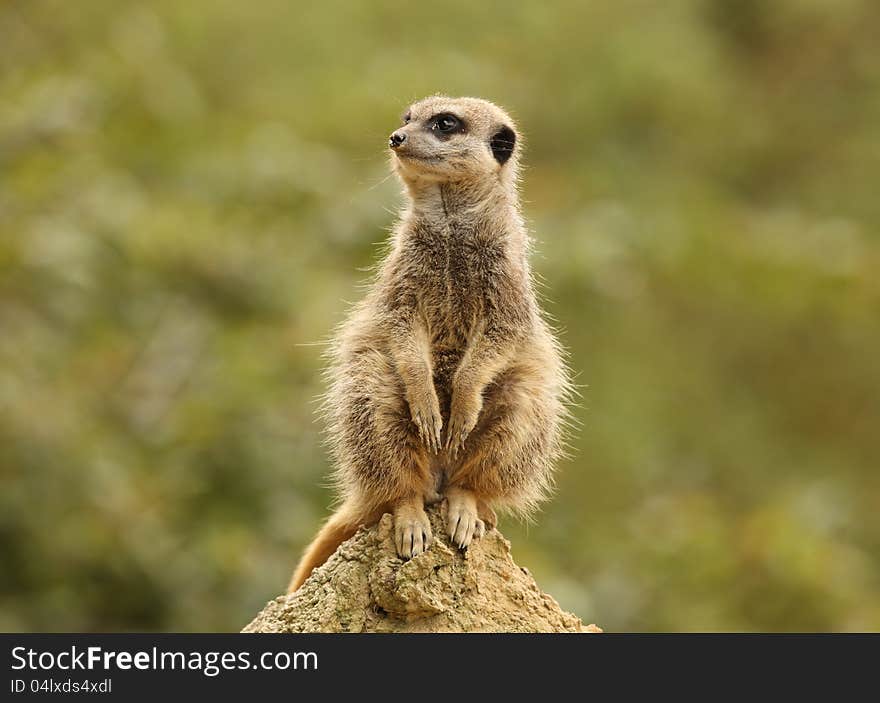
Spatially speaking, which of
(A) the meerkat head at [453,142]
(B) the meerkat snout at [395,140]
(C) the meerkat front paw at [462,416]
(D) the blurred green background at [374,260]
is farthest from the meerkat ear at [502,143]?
(C) the meerkat front paw at [462,416]

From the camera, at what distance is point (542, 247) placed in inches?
405

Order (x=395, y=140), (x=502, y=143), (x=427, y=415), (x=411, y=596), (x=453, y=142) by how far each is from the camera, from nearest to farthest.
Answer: (x=411, y=596) < (x=427, y=415) < (x=395, y=140) < (x=453, y=142) < (x=502, y=143)

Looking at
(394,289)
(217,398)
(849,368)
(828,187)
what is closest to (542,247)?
(217,398)

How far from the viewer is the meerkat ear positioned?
4402 millimetres

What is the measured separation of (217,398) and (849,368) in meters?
10.6

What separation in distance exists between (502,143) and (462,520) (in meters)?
1.13

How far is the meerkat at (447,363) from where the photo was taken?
405 cm

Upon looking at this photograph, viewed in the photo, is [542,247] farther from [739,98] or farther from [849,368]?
[739,98]

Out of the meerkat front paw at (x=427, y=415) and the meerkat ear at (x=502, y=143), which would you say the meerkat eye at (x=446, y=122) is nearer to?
the meerkat ear at (x=502, y=143)

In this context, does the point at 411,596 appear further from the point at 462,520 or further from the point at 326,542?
the point at 326,542

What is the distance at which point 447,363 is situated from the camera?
4191 millimetres

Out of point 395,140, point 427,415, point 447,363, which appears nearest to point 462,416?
point 427,415

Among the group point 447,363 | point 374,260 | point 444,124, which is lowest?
point 447,363

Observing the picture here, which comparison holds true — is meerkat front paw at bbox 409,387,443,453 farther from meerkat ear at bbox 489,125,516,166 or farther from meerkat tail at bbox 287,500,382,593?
meerkat ear at bbox 489,125,516,166
